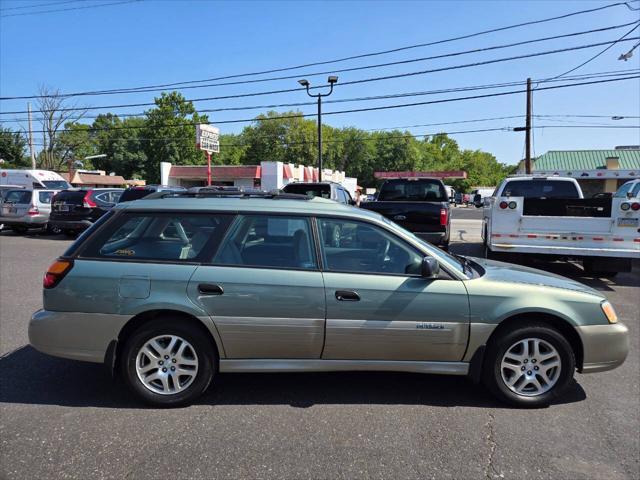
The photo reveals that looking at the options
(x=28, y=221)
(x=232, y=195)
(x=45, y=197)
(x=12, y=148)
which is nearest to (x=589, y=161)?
(x=45, y=197)

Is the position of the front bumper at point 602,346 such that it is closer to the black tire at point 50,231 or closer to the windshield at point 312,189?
the windshield at point 312,189

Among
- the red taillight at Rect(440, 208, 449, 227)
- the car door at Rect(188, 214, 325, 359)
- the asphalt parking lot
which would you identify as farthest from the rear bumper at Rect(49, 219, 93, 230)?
the car door at Rect(188, 214, 325, 359)

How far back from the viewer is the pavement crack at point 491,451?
9.39 feet

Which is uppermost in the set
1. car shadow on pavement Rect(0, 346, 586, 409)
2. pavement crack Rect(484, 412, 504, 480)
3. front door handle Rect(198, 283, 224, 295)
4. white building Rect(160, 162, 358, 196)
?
white building Rect(160, 162, 358, 196)

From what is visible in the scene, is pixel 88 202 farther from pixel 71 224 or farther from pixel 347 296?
pixel 347 296

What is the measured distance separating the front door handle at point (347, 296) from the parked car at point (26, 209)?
16.4m

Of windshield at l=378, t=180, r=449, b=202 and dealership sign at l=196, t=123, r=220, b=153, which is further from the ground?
dealership sign at l=196, t=123, r=220, b=153

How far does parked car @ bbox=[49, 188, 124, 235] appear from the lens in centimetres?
1548

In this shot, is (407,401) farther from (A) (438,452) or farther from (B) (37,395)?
(B) (37,395)

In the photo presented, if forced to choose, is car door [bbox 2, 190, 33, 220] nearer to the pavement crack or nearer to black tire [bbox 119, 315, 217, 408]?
black tire [bbox 119, 315, 217, 408]

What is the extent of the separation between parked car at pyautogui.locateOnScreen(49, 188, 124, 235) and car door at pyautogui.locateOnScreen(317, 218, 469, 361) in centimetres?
1389

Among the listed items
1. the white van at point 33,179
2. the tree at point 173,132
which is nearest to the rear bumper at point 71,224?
the white van at point 33,179

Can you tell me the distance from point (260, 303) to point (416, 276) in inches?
47.9

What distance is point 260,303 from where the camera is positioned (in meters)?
3.58
